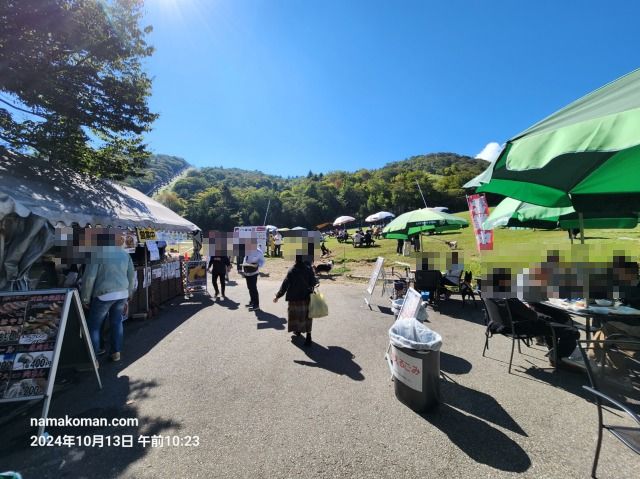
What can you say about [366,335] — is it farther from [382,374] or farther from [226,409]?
[226,409]

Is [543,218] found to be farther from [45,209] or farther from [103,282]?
[45,209]

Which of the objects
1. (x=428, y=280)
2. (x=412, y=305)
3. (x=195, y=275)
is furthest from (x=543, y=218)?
(x=195, y=275)

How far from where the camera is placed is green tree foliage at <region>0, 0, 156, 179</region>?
19.3 feet

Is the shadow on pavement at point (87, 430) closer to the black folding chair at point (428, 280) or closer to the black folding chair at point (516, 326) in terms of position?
the black folding chair at point (516, 326)

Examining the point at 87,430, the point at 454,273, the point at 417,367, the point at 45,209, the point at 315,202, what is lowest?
the point at 87,430

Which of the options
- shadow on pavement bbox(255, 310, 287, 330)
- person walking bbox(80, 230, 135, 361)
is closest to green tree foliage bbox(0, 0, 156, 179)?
person walking bbox(80, 230, 135, 361)

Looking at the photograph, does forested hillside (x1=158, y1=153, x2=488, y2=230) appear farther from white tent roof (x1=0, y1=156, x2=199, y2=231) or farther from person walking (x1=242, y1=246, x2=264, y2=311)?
person walking (x1=242, y1=246, x2=264, y2=311)

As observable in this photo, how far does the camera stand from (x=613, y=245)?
5.12 m

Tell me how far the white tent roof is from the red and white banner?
10.00 meters

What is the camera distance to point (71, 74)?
6906 mm

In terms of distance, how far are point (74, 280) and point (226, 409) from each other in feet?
14.1

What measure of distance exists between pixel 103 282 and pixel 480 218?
1029cm

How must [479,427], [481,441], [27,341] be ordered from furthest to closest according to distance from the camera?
[27,341]
[479,427]
[481,441]

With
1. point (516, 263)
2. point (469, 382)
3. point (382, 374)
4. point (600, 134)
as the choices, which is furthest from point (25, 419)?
point (516, 263)
